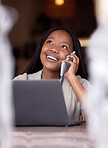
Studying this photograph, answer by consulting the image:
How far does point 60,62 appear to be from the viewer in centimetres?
185

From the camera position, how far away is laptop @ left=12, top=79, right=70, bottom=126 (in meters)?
1.24

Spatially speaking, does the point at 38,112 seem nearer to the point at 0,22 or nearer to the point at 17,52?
the point at 0,22

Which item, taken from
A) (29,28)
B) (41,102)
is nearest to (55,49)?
(41,102)

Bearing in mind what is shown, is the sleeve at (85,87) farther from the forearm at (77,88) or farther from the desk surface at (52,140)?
the desk surface at (52,140)

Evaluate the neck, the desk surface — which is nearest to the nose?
the neck

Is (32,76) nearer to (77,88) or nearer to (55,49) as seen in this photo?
(55,49)

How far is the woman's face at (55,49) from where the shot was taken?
1.84 metres

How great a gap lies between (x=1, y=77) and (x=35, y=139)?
0.21 meters

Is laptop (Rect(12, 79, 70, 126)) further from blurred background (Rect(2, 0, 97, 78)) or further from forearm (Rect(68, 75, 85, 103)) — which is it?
blurred background (Rect(2, 0, 97, 78))

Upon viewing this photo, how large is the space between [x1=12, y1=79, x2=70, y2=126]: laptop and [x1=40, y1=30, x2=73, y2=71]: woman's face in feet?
1.97

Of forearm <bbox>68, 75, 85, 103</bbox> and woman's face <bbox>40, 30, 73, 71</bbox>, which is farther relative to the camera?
woman's face <bbox>40, 30, 73, 71</bbox>

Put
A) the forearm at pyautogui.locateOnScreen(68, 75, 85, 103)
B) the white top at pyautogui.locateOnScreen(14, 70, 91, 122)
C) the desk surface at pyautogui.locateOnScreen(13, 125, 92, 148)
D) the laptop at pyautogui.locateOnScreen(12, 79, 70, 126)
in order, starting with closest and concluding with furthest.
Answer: the desk surface at pyautogui.locateOnScreen(13, 125, 92, 148)
the laptop at pyautogui.locateOnScreen(12, 79, 70, 126)
the forearm at pyautogui.locateOnScreen(68, 75, 85, 103)
the white top at pyautogui.locateOnScreen(14, 70, 91, 122)

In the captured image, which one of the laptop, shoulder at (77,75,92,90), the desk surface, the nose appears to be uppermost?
the nose

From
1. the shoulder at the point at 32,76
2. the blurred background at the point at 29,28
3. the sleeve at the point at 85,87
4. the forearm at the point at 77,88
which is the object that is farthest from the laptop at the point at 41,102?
the blurred background at the point at 29,28
